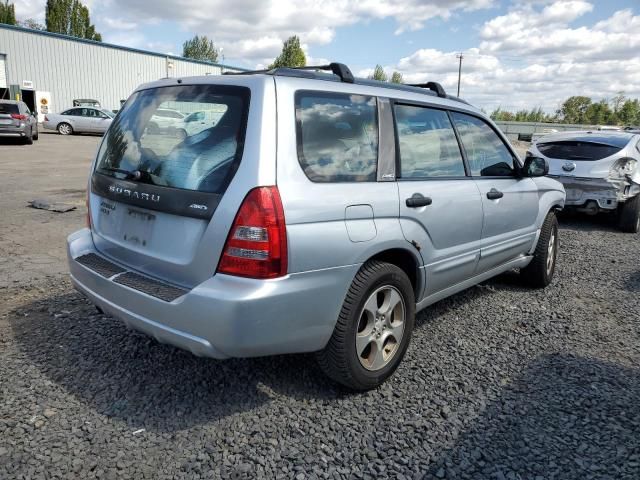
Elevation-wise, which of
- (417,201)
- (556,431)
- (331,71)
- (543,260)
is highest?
(331,71)

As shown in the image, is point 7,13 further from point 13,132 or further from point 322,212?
point 322,212

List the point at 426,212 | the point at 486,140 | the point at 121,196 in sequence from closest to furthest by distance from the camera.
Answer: the point at 121,196 → the point at 426,212 → the point at 486,140

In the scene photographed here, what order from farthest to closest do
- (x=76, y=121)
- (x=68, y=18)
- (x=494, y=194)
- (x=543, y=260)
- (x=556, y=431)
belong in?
1. (x=68, y=18)
2. (x=76, y=121)
3. (x=543, y=260)
4. (x=494, y=194)
5. (x=556, y=431)

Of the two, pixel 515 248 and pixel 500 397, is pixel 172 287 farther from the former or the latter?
pixel 515 248

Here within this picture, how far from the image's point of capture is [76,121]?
26.6 metres

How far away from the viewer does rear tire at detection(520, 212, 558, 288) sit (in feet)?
16.0

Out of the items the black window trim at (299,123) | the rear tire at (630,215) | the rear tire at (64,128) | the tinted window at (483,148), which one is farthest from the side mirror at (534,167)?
the rear tire at (64,128)

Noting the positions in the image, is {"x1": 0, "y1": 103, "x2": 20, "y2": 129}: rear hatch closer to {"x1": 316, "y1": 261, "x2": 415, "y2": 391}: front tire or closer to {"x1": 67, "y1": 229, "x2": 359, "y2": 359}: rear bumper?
{"x1": 67, "y1": 229, "x2": 359, "y2": 359}: rear bumper

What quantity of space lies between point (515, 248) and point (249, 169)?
2894mm

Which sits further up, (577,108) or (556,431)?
(577,108)

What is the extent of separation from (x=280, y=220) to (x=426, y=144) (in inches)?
58.8

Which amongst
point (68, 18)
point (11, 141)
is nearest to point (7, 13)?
point (68, 18)

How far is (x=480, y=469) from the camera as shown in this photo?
2.38 m

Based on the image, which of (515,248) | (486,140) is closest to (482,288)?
(515,248)
